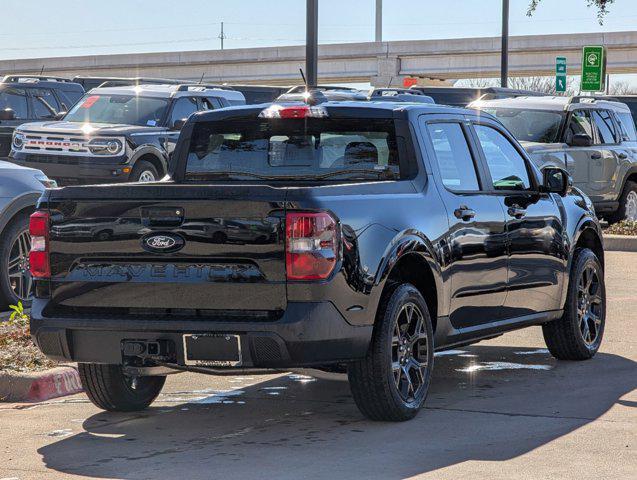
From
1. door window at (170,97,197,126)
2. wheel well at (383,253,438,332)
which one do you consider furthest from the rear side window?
wheel well at (383,253,438,332)

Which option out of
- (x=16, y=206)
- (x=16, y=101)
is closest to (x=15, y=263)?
(x=16, y=206)

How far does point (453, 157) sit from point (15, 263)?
469 centimetres

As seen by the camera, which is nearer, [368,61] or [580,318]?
[580,318]

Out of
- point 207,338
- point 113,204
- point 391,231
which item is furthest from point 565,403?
point 113,204

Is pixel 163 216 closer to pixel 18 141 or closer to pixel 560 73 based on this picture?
pixel 18 141

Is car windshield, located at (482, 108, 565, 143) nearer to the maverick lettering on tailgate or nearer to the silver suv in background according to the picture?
the silver suv in background

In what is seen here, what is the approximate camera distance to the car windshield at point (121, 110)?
22.1 meters

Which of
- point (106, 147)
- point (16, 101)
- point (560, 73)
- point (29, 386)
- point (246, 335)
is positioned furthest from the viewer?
point (560, 73)

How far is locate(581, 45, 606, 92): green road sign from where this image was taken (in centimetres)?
3838

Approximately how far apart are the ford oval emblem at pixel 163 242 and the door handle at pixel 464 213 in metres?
1.94

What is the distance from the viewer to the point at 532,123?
2117 centimetres

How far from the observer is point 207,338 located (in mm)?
6918

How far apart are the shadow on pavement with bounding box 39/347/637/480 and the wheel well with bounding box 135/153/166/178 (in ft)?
42.1

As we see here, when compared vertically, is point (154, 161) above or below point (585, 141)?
below
